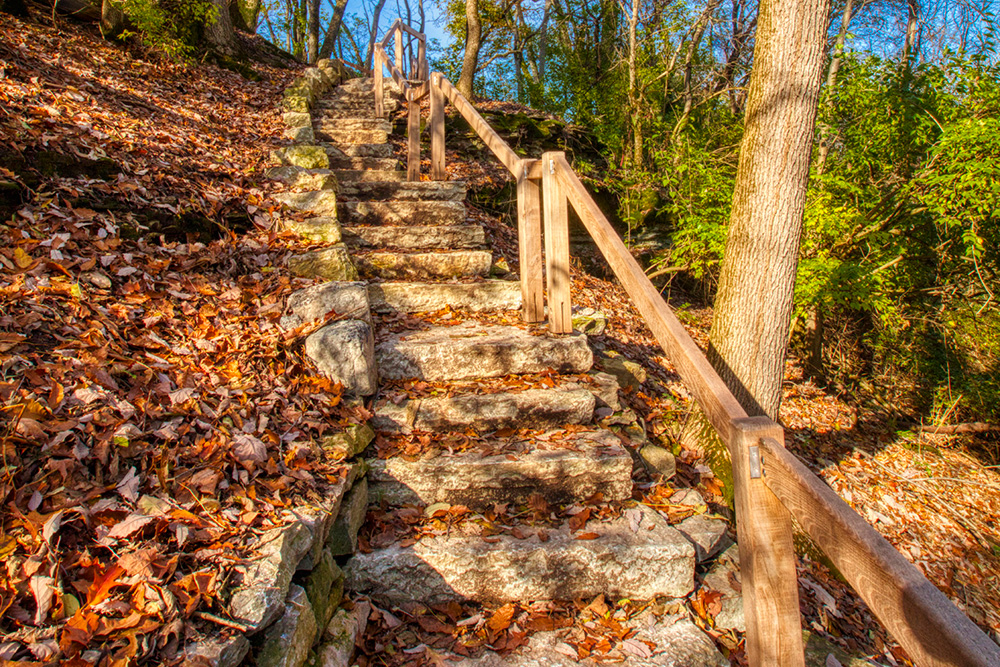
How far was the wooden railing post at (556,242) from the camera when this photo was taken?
3451mm

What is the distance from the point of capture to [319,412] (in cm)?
263

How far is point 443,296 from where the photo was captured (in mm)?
4016

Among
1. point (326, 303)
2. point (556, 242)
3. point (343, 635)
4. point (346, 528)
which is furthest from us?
point (556, 242)

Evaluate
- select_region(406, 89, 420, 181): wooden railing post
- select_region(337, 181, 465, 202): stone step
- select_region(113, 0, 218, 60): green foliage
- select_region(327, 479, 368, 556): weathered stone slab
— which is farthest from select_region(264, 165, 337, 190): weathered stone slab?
select_region(113, 0, 218, 60): green foliage

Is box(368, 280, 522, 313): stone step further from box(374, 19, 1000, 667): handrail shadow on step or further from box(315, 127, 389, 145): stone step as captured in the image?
box(315, 127, 389, 145): stone step

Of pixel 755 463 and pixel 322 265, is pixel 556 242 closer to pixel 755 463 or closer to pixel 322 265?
pixel 322 265

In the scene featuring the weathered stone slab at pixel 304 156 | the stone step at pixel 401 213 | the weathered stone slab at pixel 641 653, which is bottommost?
the weathered stone slab at pixel 641 653

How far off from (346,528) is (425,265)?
2.43 meters

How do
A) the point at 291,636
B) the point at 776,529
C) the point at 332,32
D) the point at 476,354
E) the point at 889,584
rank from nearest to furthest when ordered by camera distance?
the point at 889,584 → the point at 291,636 → the point at 776,529 → the point at 476,354 → the point at 332,32

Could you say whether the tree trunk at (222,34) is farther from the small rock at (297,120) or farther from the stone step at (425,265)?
the stone step at (425,265)

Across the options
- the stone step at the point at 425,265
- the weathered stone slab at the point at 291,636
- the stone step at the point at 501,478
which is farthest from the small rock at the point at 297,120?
the weathered stone slab at the point at 291,636

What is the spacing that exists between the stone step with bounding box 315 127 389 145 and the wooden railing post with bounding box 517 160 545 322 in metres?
4.29

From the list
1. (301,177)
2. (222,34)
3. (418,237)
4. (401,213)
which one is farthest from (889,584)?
(222,34)

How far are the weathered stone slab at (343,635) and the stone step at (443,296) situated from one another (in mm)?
2112
